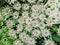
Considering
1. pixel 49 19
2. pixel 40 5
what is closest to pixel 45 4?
pixel 40 5

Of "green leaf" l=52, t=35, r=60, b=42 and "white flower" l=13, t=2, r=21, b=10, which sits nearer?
"green leaf" l=52, t=35, r=60, b=42

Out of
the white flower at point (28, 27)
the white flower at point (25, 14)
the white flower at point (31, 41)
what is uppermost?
the white flower at point (25, 14)

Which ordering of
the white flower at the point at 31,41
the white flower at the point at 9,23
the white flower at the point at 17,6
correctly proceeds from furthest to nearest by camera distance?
1. the white flower at the point at 17,6
2. the white flower at the point at 9,23
3. the white flower at the point at 31,41

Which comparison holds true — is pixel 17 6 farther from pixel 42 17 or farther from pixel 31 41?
pixel 31 41

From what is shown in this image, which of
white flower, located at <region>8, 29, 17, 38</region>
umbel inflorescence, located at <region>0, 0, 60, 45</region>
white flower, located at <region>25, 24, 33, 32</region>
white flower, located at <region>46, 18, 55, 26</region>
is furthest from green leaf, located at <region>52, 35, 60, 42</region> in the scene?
white flower, located at <region>8, 29, 17, 38</region>

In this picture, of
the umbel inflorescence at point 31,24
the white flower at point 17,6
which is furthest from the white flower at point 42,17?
the white flower at point 17,6

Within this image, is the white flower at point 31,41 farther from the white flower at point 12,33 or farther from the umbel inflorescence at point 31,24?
the white flower at point 12,33

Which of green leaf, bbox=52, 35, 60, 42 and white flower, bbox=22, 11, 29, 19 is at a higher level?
white flower, bbox=22, 11, 29, 19

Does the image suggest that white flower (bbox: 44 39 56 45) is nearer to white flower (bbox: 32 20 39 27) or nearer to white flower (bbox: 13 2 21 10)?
white flower (bbox: 32 20 39 27)
